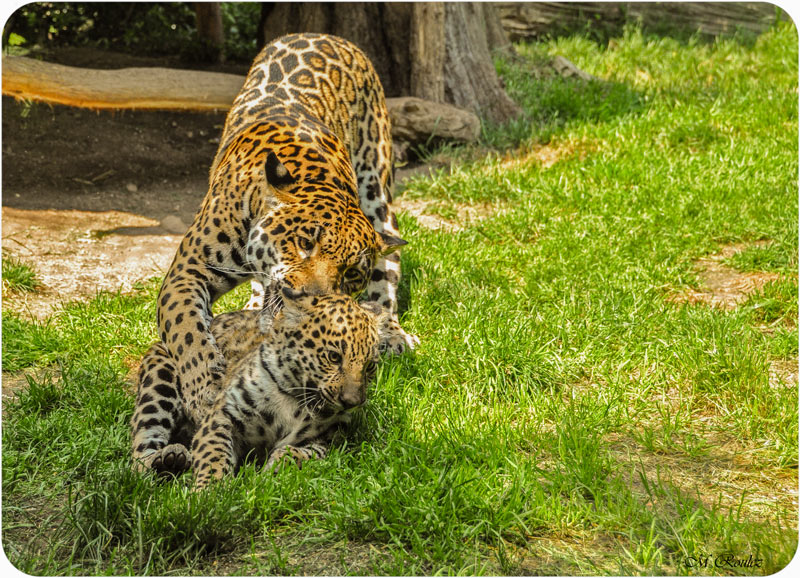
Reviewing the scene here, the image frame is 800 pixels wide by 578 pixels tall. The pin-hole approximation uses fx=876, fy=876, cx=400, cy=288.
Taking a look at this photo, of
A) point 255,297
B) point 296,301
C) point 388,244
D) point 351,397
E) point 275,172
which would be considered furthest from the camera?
point 255,297

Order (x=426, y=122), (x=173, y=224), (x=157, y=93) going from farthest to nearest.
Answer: (x=426, y=122) → (x=157, y=93) → (x=173, y=224)

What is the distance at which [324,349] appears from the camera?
434 cm

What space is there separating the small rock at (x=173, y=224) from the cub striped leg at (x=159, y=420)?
366 cm

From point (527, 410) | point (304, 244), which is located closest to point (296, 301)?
point (304, 244)

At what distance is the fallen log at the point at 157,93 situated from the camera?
26.9ft

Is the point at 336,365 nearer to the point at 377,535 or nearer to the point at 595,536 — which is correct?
the point at 377,535

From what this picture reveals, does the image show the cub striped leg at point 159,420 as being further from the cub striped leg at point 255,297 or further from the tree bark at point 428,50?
the tree bark at point 428,50

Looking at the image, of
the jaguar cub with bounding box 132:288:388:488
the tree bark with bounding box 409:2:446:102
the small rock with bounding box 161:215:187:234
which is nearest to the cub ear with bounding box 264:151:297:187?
the jaguar cub with bounding box 132:288:388:488

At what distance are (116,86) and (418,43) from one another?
3533mm

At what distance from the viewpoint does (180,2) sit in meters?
13.8

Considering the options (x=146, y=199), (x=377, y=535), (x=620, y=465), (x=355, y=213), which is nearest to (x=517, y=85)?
(x=146, y=199)

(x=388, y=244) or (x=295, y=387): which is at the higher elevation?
(x=388, y=244)

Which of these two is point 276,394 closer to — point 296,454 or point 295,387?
point 295,387

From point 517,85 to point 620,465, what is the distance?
7514mm
